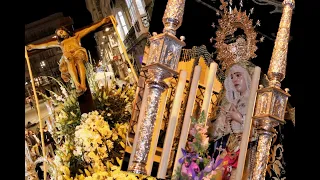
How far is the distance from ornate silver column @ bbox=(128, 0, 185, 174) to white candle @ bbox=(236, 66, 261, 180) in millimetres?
502

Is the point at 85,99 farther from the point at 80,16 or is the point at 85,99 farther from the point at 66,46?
the point at 80,16

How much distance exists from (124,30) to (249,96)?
737 mm

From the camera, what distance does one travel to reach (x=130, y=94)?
2.44 m

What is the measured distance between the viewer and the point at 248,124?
2498 mm

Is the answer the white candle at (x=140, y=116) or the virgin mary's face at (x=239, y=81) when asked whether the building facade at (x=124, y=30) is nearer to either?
the white candle at (x=140, y=116)

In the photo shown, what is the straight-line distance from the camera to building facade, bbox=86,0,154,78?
248 cm

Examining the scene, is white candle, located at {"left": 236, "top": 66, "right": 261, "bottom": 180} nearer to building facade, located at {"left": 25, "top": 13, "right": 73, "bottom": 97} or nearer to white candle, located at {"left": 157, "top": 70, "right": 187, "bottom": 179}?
white candle, located at {"left": 157, "top": 70, "right": 187, "bottom": 179}

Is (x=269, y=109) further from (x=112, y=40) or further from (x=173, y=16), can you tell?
(x=112, y=40)

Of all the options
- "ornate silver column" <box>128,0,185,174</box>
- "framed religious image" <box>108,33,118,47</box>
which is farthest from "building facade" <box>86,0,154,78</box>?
"ornate silver column" <box>128,0,185,174</box>

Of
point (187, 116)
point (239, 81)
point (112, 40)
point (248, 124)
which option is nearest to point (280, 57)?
point (239, 81)

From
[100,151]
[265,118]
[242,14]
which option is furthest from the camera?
[242,14]
